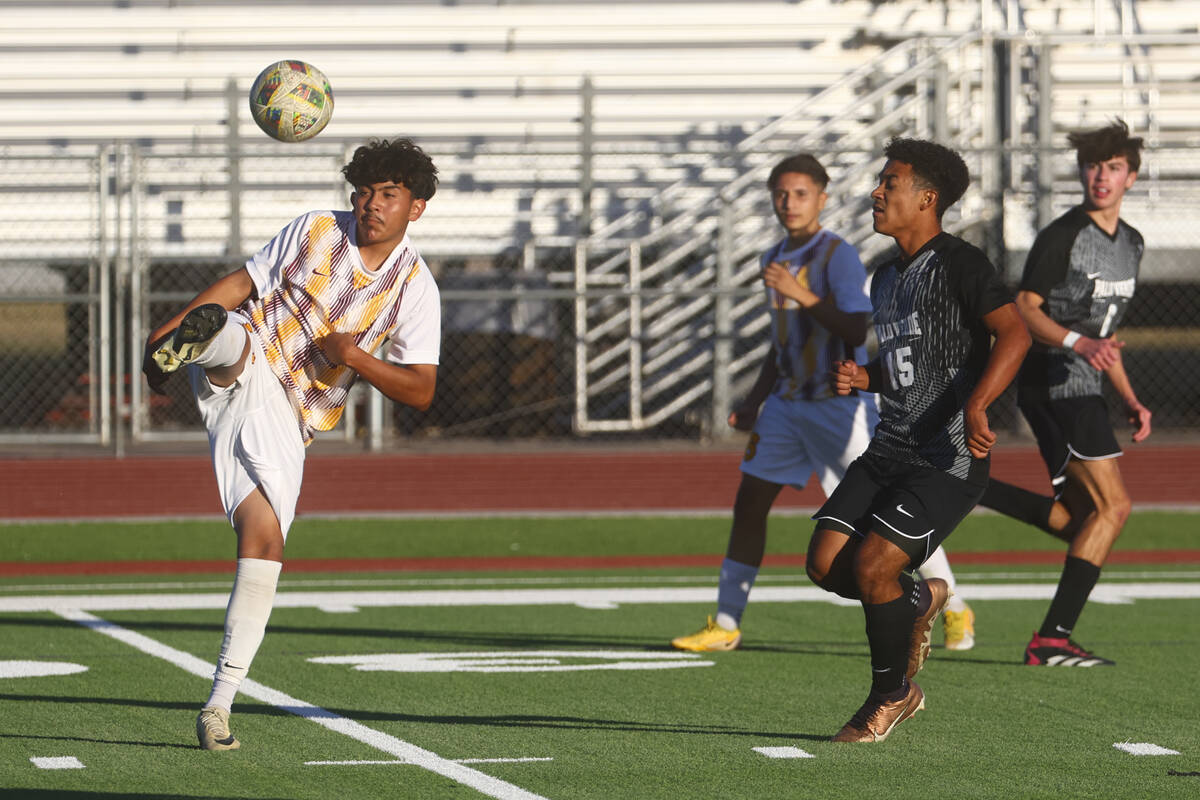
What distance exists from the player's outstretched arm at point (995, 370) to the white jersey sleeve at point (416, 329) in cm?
177

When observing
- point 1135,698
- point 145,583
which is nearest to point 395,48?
point 145,583

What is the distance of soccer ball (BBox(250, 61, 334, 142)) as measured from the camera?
275 inches

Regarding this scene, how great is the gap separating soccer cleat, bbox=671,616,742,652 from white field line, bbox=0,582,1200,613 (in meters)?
1.90

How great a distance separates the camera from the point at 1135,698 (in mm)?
7176

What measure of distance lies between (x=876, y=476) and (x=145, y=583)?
6236 mm

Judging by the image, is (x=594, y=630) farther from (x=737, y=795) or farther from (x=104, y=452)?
(x=104, y=452)

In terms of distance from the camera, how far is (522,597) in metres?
10.7

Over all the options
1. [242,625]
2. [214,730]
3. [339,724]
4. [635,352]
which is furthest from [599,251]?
[214,730]

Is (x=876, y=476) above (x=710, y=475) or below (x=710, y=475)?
above

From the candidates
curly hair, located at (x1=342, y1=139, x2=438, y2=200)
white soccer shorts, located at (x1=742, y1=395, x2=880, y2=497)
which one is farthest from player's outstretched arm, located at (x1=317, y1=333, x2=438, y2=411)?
white soccer shorts, located at (x1=742, y1=395, x2=880, y2=497)

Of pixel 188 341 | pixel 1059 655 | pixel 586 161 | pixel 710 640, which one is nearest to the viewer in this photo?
pixel 188 341

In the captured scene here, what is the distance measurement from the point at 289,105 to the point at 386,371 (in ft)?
4.65

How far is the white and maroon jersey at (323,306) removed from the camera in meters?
6.25

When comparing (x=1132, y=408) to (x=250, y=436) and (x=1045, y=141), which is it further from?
(x=1045, y=141)
